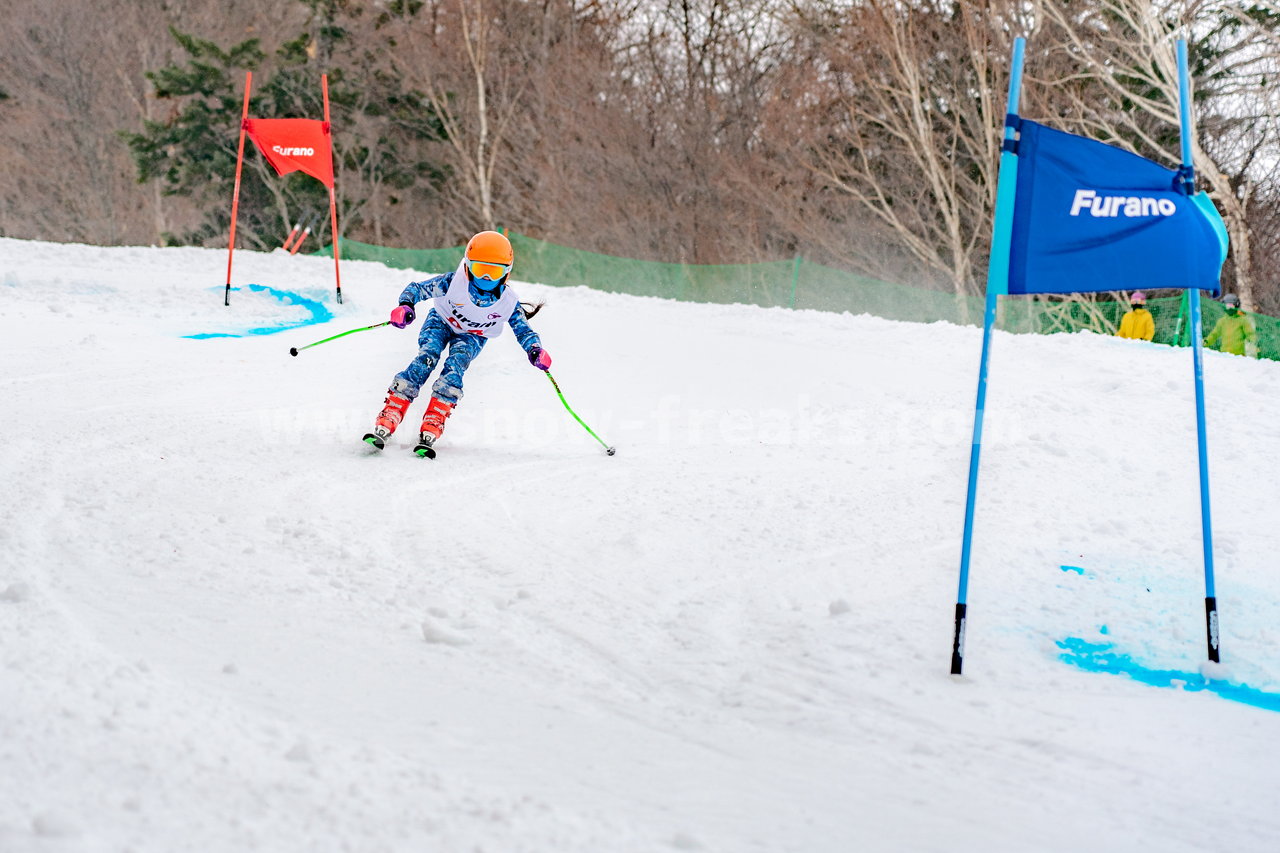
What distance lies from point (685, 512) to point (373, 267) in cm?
1357

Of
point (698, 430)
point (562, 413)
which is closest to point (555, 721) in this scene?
point (698, 430)

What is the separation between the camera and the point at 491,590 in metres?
4.30

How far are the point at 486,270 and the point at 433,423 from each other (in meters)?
1.09

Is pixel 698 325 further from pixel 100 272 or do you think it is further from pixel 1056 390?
pixel 100 272

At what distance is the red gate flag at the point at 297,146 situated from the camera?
13562 millimetres

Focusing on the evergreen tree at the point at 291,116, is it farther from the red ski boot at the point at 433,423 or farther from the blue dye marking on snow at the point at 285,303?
the red ski boot at the point at 433,423

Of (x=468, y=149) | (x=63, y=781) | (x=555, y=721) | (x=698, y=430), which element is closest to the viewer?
(x=63, y=781)

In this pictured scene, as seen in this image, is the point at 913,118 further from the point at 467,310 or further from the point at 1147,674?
the point at 1147,674

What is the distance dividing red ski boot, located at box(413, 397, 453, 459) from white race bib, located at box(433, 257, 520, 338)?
615 millimetres

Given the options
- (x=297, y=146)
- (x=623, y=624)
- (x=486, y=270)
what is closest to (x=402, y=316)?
(x=486, y=270)

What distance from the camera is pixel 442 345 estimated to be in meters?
7.47

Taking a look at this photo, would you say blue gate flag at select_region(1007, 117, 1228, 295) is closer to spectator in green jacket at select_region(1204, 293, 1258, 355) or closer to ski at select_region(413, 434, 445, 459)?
ski at select_region(413, 434, 445, 459)

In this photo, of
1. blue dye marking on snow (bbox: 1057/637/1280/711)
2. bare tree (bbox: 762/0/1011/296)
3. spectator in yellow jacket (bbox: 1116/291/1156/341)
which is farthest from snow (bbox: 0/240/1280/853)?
bare tree (bbox: 762/0/1011/296)

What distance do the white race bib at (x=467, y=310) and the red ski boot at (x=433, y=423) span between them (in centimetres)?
62
